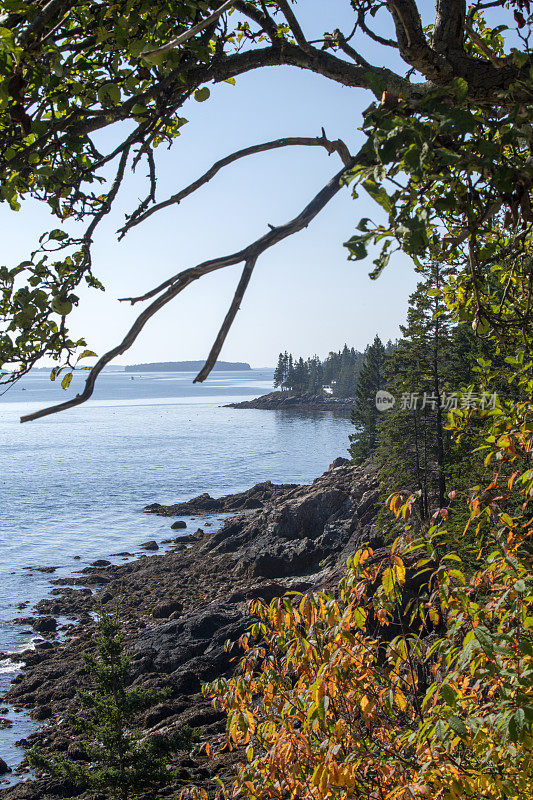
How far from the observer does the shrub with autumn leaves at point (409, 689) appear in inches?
101

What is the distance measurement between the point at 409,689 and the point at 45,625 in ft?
93.5

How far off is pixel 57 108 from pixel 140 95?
0.65 meters

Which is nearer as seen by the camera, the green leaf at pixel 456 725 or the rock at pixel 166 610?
the green leaf at pixel 456 725

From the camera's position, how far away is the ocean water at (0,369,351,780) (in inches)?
1409

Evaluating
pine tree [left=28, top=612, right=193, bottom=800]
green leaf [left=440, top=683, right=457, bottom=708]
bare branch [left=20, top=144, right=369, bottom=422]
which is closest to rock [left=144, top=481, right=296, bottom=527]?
pine tree [left=28, top=612, right=193, bottom=800]

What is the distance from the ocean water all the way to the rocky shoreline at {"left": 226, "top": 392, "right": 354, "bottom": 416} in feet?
26.5

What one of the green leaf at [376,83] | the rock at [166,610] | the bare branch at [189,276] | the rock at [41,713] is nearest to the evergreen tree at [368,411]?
the rock at [166,610]

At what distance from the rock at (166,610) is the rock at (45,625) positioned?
4586 millimetres

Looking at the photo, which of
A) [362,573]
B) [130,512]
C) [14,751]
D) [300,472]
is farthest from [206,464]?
[362,573]

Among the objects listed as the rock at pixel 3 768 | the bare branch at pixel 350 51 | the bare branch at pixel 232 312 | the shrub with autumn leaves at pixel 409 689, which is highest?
the bare branch at pixel 350 51

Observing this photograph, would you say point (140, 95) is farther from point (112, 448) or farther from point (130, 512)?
point (112, 448)

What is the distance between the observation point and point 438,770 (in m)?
2.73

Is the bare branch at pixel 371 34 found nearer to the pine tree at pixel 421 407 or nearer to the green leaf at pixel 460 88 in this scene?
the green leaf at pixel 460 88

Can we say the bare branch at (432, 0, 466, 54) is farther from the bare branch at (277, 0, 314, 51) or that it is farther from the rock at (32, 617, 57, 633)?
the rock at (32, 617, 57, 633)
